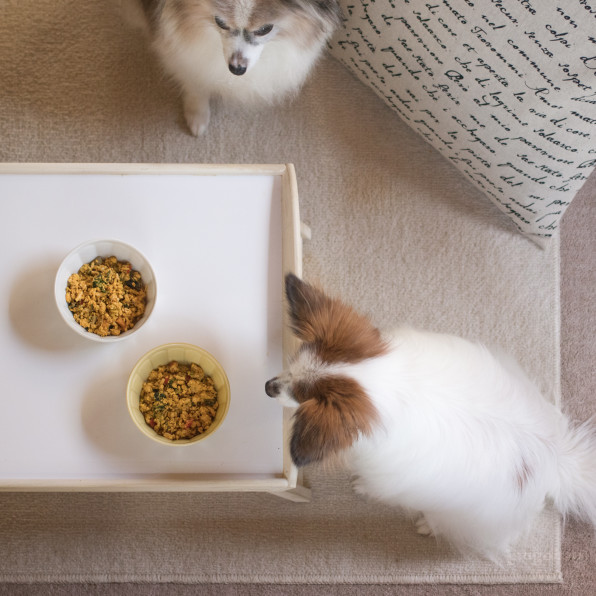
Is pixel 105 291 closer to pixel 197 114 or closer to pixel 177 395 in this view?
pixel 177 395

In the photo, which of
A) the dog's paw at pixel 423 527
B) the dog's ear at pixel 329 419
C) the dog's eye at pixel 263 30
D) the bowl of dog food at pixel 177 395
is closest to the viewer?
the dog's ear at pixel 329 419

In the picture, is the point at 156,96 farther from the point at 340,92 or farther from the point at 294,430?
the point at 294,430

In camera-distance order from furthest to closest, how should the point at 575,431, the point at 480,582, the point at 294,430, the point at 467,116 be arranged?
1. the point at 480,582
2. the point at 467,116
3. the point at 575,431
4. the point at 294,430

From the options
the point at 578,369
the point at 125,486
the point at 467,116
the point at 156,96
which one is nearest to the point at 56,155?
the point at 156,96

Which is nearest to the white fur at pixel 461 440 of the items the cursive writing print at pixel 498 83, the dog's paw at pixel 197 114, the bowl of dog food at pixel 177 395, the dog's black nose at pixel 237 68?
the bowl of dog food at pixel 177 395

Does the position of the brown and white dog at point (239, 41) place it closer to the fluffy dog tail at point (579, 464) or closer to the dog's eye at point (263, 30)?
the dog's eye at point (263, 30)

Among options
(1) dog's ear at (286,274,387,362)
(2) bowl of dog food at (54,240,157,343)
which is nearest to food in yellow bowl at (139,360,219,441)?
(2) bowl of dog food at (54,240,157,343)

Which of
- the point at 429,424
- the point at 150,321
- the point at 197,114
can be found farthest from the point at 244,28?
the point at 429,424
